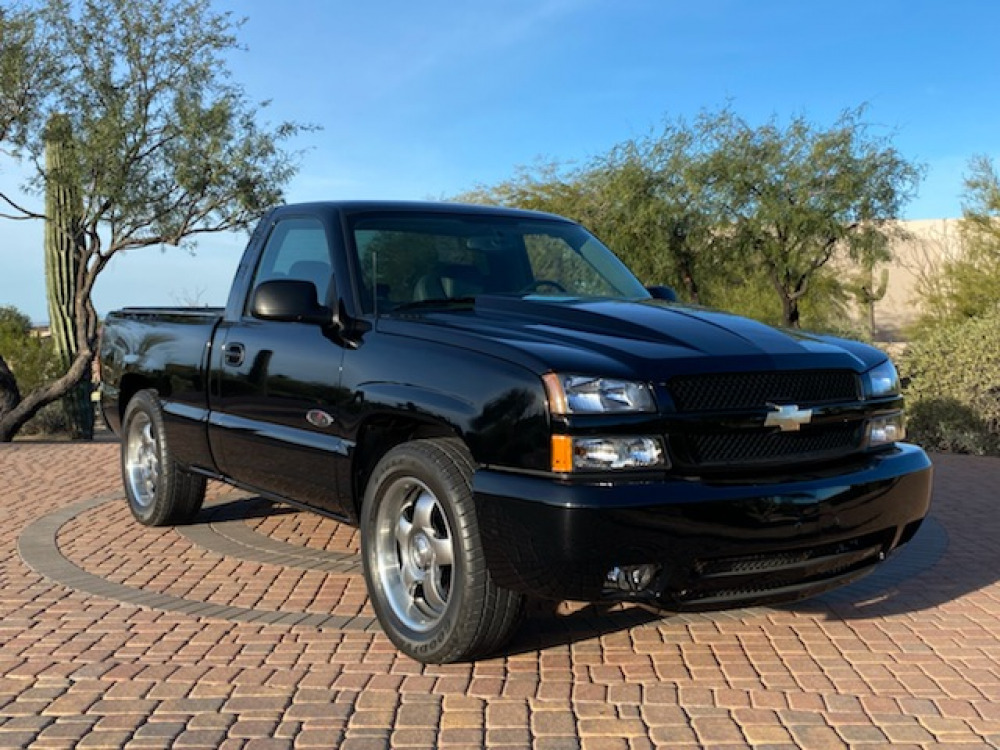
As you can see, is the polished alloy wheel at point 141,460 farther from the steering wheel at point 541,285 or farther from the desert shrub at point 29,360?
the desert shrub at point 29,360

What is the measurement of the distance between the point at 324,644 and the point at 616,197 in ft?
73.9

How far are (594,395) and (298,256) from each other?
94.1 inches

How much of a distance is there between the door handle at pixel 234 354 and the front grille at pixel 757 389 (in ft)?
8.73

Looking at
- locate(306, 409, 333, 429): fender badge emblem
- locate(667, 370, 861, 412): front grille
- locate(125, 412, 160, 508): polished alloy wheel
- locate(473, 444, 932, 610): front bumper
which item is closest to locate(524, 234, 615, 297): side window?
locate(306, 409, 333, 429): fender badge emblem

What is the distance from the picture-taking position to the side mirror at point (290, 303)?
4.59 m

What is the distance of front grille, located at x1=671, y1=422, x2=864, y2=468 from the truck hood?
25 cm

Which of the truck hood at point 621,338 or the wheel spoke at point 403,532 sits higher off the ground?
the truck hood at point 621,338

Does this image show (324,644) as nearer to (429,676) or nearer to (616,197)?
(429,676)

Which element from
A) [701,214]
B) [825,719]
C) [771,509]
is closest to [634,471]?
[771,509]

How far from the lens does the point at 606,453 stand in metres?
3.56

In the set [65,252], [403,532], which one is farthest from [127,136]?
[403,532]

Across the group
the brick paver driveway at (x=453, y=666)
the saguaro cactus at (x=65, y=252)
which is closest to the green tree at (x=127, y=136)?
the saguaro cactus at (x=65, y=252)

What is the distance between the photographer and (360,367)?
445cm

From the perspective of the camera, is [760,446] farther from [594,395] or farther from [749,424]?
[594,395]
